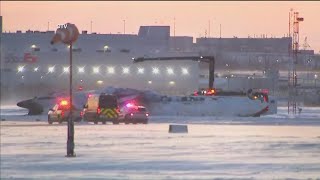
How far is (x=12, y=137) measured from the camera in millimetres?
33906

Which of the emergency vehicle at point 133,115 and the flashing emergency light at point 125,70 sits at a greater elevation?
the flashing emergency light at point 125,70

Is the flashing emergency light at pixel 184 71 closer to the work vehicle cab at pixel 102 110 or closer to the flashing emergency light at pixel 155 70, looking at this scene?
the flashing emergency light at pixel 155 70

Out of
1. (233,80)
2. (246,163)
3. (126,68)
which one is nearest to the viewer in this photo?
(246,163)

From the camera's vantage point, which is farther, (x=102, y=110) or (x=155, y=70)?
(x=155, y=70)

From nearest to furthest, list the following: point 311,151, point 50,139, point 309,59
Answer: point 311,151
point 50,139
point 309,59

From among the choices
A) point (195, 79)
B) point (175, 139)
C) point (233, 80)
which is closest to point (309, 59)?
point (233, 80)

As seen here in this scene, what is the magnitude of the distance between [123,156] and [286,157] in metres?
4.96

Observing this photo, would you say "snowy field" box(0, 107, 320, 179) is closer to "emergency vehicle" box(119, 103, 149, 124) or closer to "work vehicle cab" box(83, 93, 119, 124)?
"emergency vehicle" box(119, 103, 149, 124)

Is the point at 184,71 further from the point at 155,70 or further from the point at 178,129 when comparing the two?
the point at 178,129

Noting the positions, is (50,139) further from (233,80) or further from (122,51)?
(233,80)

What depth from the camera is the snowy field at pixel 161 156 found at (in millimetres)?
20453

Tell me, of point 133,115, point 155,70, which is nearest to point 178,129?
point 133,115

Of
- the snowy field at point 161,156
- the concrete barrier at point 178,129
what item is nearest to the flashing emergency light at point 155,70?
the concrete barrier at point 178,129

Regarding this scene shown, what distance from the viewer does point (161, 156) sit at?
25438mm
